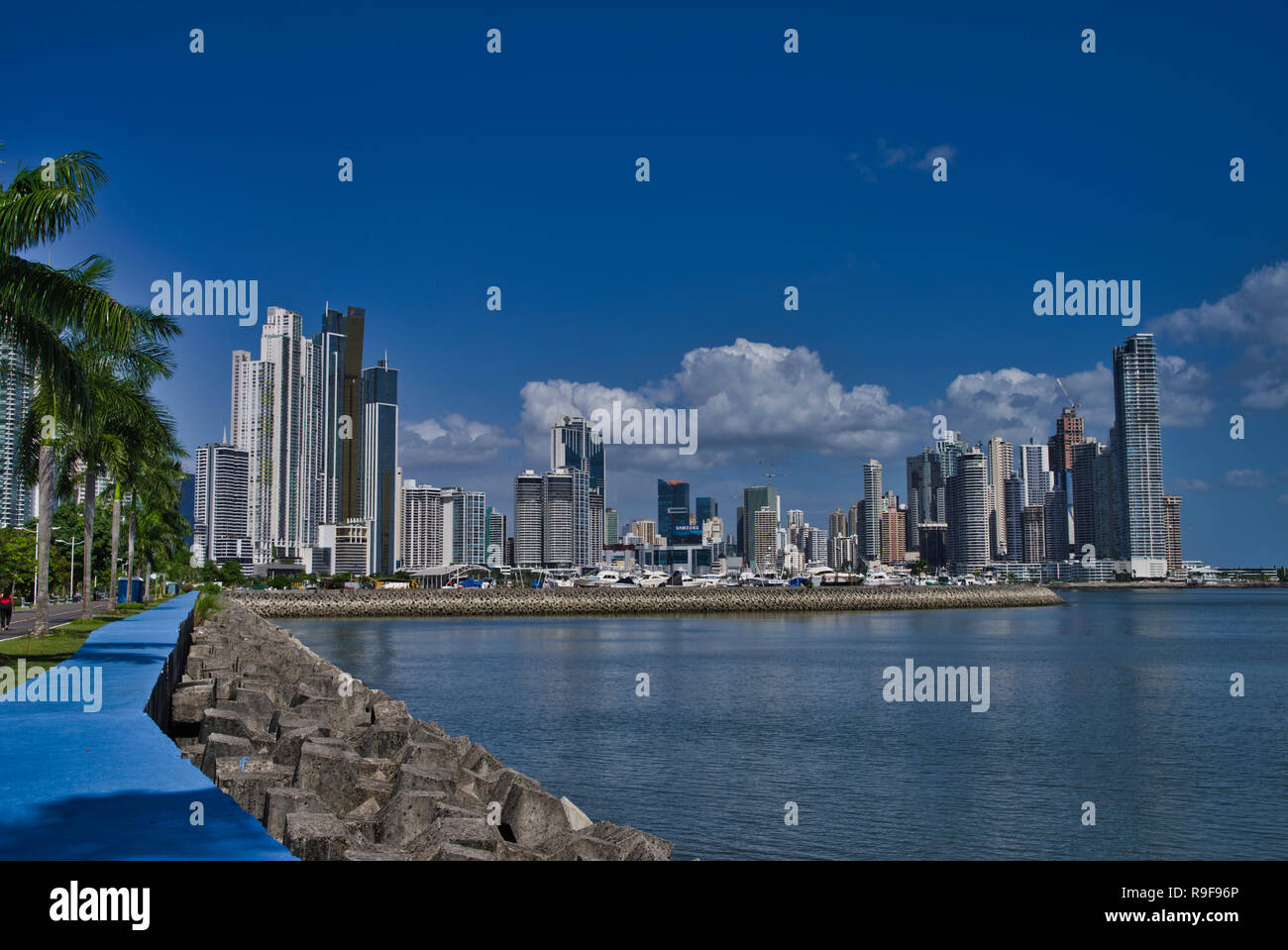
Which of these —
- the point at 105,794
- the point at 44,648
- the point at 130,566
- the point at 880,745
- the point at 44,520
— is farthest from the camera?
the point at 130,566

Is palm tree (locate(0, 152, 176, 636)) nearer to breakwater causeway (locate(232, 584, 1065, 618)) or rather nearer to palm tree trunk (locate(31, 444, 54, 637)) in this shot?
palm tree trunk (locate(31, 444, 54, 637))

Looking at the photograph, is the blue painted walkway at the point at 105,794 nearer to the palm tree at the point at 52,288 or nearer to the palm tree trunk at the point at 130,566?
the palm tree at the point at 52,288

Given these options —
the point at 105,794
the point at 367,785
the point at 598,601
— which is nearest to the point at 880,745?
the point at 367,785

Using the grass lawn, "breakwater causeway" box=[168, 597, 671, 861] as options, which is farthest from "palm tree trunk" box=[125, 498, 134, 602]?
"breakwater causeway" box=[168, 597, 671, 861]

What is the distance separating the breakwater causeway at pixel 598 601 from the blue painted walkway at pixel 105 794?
85.5m

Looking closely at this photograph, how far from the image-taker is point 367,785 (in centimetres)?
1036

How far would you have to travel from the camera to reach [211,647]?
76.0ft

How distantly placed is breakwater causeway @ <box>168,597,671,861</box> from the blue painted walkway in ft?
2.26

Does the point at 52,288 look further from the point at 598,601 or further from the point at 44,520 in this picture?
the point at 598,601

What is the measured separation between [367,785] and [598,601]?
325 feet
